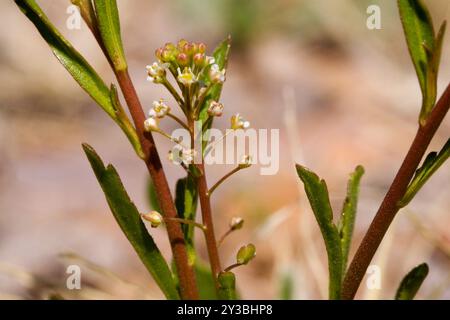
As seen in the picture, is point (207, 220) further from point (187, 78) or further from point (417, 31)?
point (417, 31)

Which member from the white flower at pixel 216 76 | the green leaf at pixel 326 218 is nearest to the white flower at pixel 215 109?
the white flower at pixel 216 76

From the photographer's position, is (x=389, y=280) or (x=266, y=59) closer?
(x=389, y=280)

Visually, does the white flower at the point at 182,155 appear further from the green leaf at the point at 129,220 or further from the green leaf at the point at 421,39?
the green leaf at the point at 421,39

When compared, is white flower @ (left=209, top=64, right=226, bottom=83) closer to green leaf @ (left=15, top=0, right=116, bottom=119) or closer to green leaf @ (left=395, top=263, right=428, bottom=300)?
green leaf @ (left=15, top=0, right=116, bottom=119)

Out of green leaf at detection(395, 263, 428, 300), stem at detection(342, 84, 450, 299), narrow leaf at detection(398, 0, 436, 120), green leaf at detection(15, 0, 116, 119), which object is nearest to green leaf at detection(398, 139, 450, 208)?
stem at detection(342, 84, 450, 299)

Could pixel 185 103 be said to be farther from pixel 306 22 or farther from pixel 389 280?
pixel 306 22
